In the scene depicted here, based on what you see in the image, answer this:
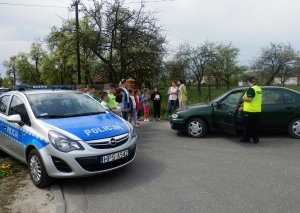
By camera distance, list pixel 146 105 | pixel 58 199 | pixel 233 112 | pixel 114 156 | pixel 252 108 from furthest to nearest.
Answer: pixel 146 105, pixel 233 112, pixel 252 108, pixel 114 156, pixel 58 199

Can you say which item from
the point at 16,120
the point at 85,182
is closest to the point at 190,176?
the point at 85,182

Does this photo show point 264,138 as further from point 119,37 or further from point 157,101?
point 119,37

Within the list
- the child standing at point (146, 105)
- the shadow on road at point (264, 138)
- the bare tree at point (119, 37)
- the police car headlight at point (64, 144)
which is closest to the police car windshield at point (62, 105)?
the police car headlight at point (64, 144)

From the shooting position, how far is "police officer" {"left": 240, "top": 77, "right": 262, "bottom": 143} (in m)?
7.17

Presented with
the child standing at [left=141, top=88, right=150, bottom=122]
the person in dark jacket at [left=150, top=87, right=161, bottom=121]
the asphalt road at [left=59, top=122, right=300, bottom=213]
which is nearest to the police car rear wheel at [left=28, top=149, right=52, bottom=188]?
the asphalt road at [left=59, top=122, right=300, bottom=213]

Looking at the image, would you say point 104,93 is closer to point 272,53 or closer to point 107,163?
point 107,163

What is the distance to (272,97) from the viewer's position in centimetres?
820

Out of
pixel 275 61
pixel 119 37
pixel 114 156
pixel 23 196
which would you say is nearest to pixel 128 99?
pixel 114 156

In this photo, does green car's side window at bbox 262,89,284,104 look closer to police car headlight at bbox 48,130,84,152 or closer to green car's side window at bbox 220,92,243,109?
green car's side window at bbox 220,92,243,109

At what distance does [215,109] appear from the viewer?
8.26 m

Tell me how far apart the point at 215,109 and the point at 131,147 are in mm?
3891

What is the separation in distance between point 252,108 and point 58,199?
5.05 metres

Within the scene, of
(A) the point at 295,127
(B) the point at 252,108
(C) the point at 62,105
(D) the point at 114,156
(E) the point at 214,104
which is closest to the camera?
(D) the point at 114,156

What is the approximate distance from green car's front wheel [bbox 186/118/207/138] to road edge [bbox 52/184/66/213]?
15.1 ft
